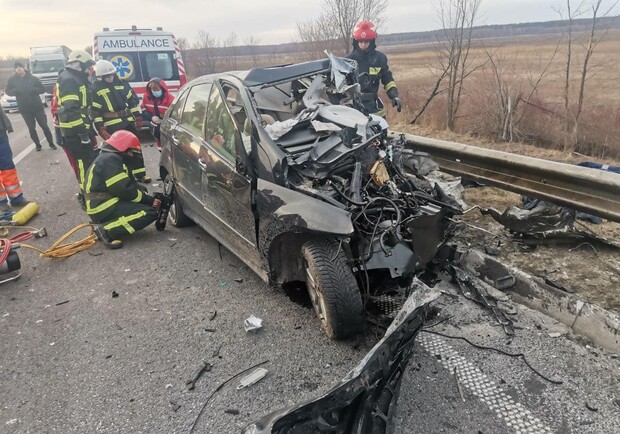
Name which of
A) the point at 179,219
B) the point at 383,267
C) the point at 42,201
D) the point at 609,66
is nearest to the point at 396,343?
the point at 383,267

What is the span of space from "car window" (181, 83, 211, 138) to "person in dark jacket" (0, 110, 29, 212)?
10.5 feet

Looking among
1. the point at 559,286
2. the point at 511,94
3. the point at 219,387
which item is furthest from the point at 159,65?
the point at 559,286

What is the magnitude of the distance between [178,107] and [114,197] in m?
1.26

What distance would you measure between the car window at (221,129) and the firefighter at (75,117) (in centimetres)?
290

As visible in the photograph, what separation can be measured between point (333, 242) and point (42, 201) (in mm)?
5501

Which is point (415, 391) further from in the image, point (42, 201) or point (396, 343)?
point (42, 201)

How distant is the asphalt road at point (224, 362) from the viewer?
239 centimetres

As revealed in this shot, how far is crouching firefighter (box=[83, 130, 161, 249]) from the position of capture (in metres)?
4.84

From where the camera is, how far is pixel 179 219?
17.2 ft

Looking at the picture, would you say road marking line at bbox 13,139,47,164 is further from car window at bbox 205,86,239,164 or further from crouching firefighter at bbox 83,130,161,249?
car window at bbox 205,86,239,164

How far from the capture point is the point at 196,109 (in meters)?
4.45

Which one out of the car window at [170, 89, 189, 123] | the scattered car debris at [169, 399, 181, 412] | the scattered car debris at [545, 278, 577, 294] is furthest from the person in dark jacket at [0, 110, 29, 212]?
the scattered car debris at [545, 278, 577, 294]

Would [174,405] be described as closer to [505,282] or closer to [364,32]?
[505,282]

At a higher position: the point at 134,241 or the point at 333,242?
the point at 333,242
